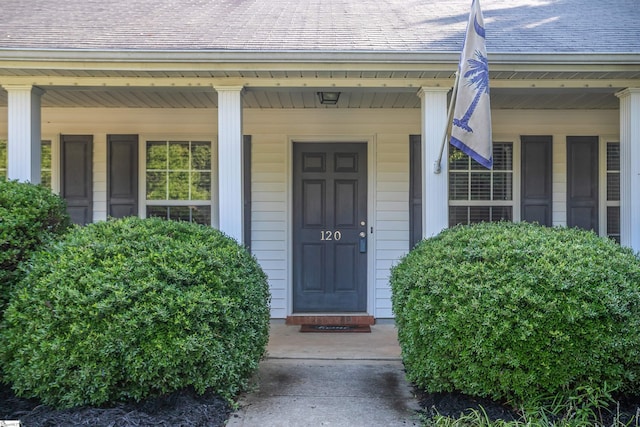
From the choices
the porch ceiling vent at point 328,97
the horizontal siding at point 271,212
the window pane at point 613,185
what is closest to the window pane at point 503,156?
the window pane at point 613,185

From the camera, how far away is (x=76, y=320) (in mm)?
2805

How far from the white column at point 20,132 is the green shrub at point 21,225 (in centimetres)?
45

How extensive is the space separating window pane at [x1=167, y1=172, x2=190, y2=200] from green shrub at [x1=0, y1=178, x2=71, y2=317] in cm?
174

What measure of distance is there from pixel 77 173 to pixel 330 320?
3.30 metres

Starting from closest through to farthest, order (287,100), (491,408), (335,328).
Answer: (491,408)
(287,100)
(335,328)

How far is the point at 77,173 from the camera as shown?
5.40m

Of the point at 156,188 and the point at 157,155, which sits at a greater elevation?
the point at 157,155

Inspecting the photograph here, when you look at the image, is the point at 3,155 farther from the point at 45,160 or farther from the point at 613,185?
the point at 613,185

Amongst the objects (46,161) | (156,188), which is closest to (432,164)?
(156,188)

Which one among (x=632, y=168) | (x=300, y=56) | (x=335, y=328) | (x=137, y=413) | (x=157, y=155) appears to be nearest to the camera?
(x=137, y=413)

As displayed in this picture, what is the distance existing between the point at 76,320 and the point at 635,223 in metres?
4.33

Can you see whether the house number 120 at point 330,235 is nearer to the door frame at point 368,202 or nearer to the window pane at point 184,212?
the door frame at point 368,202

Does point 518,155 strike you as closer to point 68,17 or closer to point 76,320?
point 76,320

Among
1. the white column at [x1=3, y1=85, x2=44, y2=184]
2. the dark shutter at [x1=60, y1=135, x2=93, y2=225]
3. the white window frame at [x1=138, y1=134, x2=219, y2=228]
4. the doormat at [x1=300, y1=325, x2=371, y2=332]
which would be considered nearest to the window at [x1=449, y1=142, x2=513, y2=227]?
the doormat at [x1=300, y1=325, x2=371, y2=332]
